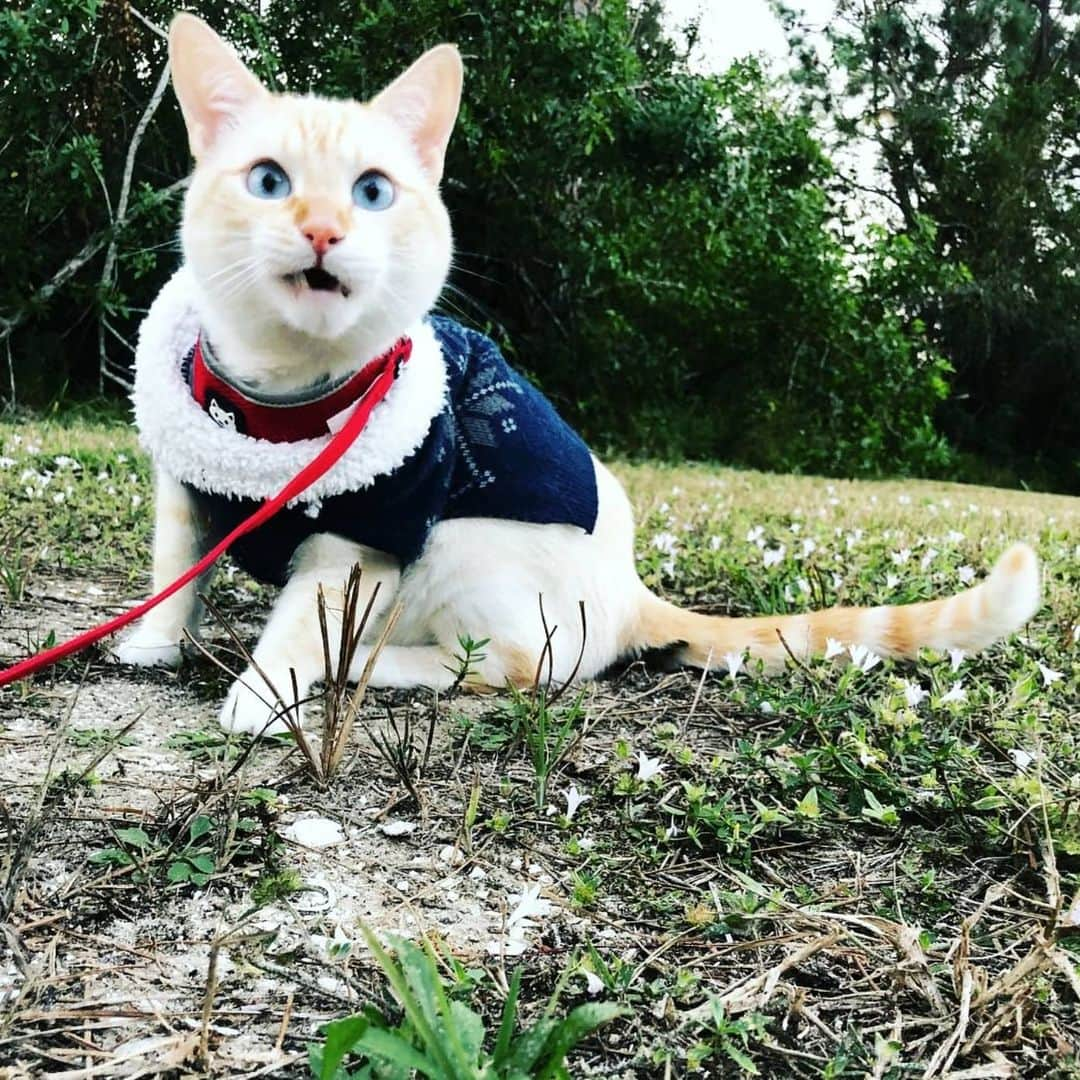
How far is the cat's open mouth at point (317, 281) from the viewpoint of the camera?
1778 mm

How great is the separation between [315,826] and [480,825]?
0.70ft

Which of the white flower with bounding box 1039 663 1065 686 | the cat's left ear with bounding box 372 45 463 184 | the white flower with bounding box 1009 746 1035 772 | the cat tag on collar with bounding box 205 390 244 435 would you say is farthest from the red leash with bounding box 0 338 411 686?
the white flower with bounding box 1039 663 1065 686

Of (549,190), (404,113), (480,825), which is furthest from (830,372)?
(480,825)

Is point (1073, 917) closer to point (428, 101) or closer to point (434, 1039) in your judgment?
point (434, 1039)

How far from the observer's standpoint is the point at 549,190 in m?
7.96

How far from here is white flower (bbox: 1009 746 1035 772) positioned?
152 centimetres

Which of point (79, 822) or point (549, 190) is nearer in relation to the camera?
point (79, 822)

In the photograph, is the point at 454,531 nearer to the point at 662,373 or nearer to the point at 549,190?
the point at 549,190

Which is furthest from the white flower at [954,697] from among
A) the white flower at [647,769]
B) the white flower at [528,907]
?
the white flower at [528,907]

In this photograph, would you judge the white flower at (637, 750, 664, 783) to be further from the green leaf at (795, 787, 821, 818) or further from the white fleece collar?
the white fleece collar

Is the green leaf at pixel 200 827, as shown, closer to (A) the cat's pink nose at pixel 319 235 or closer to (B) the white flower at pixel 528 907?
(B) the white flower at pixel 528 907

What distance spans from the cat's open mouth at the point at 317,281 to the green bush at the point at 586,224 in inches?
153

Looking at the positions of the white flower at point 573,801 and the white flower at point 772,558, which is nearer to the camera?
the white flower at point 573,801

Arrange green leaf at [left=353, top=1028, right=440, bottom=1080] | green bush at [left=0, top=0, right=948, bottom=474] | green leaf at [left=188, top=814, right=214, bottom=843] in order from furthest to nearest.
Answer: green bush at [left=0, top=0, right=948, bottom=474], green leaf at [left=188, top=814, right=214, bottom=843], green leaf at [left=353, top=1028, right=440, bottom=1080]
